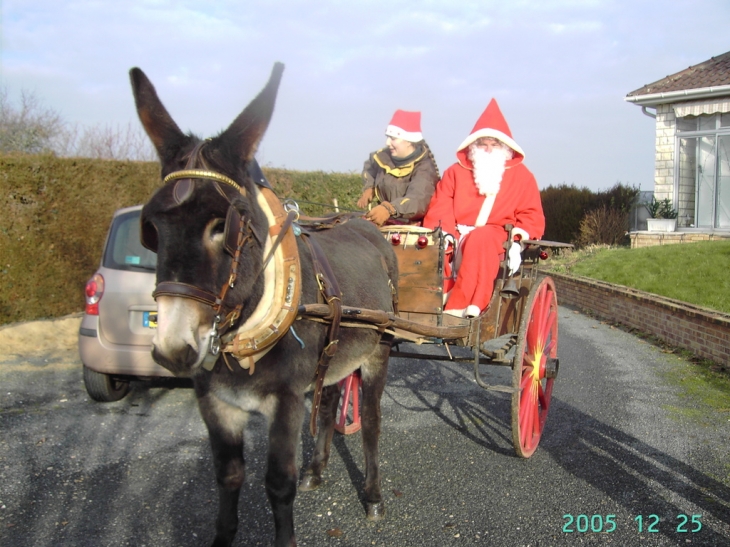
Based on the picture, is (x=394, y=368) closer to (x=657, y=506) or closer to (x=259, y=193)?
(x=657, y=506)

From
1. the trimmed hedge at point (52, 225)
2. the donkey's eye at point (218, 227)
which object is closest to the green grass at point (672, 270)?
the donkey's eye at point (218, 227)

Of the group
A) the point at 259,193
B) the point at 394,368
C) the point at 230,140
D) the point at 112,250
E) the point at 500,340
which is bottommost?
the point at 394,368

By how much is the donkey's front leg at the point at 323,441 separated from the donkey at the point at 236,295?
961mm

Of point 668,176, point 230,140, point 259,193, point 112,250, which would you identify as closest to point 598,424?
point 259,193

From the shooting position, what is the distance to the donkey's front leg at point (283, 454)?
2.91m

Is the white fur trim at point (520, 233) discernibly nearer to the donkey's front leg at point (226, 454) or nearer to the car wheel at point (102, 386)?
the donkey's front leg at point (226, 454)

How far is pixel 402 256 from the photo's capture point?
4.71 m

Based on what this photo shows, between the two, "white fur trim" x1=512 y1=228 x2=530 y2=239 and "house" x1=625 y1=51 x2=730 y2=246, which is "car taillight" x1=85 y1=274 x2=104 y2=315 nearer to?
"white fur trim" x1=512 y1=228 x2=530 y2=239

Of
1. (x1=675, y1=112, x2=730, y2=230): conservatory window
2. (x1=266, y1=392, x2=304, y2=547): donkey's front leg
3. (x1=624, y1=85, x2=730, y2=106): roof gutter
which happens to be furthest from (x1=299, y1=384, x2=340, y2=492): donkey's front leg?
(x1=624, y1=85, x2=730, y2=106): roof gutter

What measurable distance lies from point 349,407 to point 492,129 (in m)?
2.73

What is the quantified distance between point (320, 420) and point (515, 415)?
1.35 meters

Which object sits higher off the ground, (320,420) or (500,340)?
(500,340)

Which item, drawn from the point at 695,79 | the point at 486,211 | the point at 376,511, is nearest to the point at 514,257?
the point at 486,211
